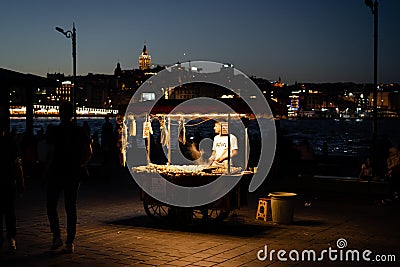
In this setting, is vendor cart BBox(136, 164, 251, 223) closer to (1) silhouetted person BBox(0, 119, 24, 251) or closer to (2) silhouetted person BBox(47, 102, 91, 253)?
(2) silhouetted person BBox(47, 102, 91, 253)

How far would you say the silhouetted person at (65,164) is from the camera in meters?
9.36

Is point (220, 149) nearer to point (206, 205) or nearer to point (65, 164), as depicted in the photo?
point (206, 205)

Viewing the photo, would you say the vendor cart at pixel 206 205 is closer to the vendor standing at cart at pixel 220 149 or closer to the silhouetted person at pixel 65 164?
the vendor standing at cart at pixel 220 149

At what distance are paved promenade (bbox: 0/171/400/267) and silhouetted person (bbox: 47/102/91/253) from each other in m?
0.54

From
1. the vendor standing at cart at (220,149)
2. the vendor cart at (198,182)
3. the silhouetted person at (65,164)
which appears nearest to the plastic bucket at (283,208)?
the vendor cart at (198,182)

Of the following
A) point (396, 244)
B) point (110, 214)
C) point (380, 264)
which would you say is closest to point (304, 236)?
point (396, 244)

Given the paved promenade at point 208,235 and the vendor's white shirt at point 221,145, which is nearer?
the paved promenade at point 208,235

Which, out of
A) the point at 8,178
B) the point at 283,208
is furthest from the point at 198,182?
the point at 8,178

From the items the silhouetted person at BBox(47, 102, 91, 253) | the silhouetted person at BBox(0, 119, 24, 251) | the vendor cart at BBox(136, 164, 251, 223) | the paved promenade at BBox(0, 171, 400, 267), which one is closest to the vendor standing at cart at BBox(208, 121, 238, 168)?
the vendor cart at BBox(136, 164, 251, 223)

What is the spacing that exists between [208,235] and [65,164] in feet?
10.2

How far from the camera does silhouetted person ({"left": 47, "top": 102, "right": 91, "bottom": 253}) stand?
9359 mm

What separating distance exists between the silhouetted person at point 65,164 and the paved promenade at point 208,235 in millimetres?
536

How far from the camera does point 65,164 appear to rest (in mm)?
9383

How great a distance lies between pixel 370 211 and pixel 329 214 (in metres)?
1.00
